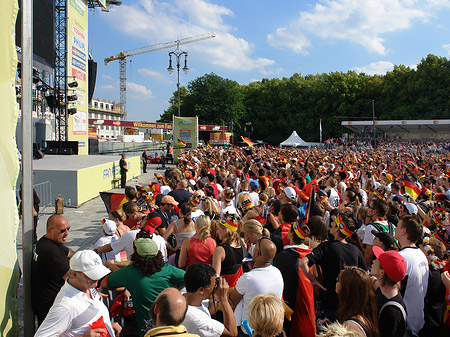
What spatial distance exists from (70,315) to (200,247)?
1.89m

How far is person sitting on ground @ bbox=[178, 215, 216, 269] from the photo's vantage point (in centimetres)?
444

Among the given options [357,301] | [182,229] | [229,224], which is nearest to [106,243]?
[182,229]

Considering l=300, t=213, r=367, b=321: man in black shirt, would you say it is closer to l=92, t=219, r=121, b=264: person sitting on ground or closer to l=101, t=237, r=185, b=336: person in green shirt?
l=101, t=237, r=185, b=336: person in green shirt

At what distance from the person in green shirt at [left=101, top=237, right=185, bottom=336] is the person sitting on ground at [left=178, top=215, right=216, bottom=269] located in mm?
933

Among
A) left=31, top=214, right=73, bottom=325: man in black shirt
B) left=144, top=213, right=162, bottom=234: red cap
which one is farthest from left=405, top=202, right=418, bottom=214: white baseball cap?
left=31, top=214, right=73, bottom=325: man in black shirt

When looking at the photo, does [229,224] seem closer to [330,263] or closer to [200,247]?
[200,247]

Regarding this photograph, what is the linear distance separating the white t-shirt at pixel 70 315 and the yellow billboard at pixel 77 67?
2182 cm

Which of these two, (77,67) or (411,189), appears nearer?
(411,189)

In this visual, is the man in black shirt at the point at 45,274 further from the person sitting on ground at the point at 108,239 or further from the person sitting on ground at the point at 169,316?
the person sitting on ground at the point at 169,316

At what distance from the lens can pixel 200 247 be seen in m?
4.46

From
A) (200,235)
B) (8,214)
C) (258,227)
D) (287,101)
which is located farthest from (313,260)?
(287,101)

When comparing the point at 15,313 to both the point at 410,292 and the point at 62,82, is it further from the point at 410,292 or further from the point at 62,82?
the point at 62,82

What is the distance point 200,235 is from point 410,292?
2370 mm

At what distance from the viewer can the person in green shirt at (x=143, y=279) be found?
3404 mm
